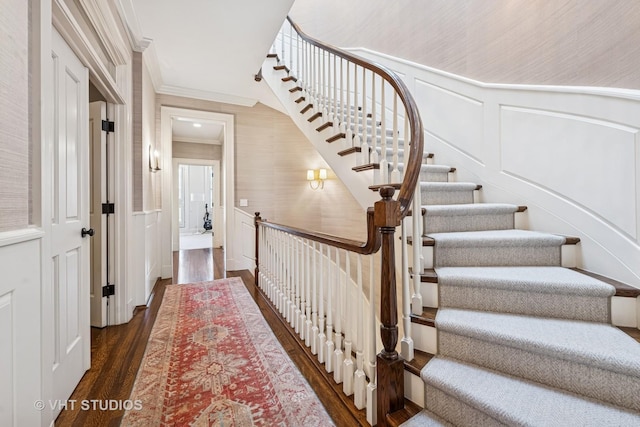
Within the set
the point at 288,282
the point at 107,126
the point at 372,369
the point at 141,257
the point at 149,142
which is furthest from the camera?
the point at 149,142

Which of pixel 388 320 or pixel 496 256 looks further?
pixel 496 256

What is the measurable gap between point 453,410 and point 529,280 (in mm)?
749

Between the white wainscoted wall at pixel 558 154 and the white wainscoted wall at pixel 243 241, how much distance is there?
286cm

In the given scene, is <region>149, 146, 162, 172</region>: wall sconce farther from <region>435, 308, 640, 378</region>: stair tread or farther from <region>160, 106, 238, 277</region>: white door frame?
<region>435, 308, 640, 378</region>: stair tread

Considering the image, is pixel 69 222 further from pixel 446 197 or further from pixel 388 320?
pixel 446 197

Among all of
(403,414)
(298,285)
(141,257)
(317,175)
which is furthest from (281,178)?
(403,414)

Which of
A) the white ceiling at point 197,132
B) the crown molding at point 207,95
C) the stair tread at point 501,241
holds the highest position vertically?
the crown molding at point 207,95

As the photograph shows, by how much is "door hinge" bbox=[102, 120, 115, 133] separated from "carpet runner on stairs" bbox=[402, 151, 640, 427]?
2.76 meters

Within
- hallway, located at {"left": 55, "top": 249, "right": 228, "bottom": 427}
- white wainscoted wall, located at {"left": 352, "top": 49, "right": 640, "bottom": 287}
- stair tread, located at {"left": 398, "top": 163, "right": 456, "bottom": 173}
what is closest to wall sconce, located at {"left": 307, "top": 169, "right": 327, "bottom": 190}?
white wainscoted wall, located at {"left": 352, "top": 49, "right": 640, "bottom": 287}

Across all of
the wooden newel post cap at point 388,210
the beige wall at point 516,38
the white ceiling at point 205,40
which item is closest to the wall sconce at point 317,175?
the white ceiling at point 205,40

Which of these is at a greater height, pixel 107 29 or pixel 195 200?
pixel 107 29

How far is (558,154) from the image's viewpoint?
1.89 meters

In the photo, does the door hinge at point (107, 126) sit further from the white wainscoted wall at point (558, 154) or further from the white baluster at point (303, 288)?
the white wainscoted wall at point (558, 154)

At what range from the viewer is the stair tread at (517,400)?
3.01 ft
